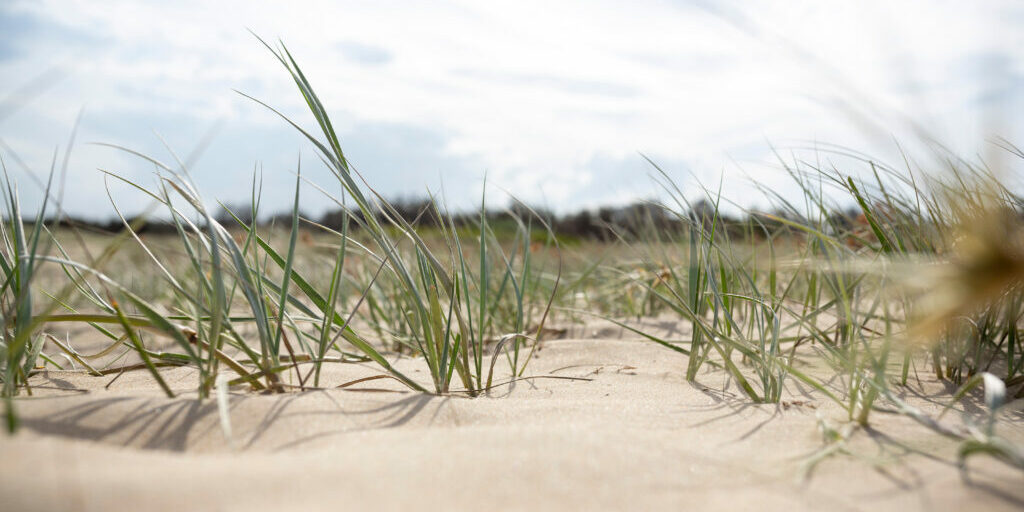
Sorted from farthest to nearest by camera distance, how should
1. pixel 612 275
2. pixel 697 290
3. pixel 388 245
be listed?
pixel 612 275 < pixel 697 290 < pixel 388 245

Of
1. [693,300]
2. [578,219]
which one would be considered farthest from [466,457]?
[578,219]

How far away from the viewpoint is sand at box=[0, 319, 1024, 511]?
67cm

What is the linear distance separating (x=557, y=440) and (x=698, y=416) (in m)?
0.41

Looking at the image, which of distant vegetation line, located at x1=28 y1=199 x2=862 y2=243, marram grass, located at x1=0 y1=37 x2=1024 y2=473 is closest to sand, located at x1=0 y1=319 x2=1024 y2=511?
marram grass, located at x1=0 y1=37 x2=1024 y2=473

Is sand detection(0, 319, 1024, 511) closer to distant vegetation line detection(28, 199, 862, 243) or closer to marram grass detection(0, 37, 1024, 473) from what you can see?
marram grass detection(0, 37, 1024, 473)

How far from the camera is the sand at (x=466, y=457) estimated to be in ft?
2.19

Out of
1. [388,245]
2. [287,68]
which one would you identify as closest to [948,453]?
[388,245]

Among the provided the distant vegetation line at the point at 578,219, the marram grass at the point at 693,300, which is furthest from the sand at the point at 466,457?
the distant vegetation line at the point at 578,219

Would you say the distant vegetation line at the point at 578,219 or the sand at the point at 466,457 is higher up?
the distant vegetation line at the point at 578,219

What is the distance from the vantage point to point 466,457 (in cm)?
82

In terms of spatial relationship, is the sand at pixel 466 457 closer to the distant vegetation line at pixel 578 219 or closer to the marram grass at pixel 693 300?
the marram grass at pixel 693 300

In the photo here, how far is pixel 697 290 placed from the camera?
150 centimetres

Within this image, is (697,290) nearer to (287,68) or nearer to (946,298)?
(946,298)

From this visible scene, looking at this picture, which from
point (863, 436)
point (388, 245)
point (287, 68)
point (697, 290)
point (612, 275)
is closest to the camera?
point (863, 436)
